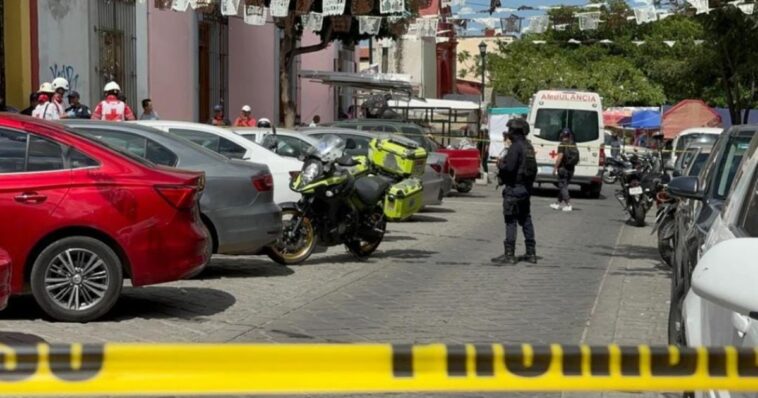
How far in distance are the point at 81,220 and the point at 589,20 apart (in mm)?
15065

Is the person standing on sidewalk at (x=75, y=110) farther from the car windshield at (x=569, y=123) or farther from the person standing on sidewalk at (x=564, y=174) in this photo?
the car windshield at (x=569, y=123)

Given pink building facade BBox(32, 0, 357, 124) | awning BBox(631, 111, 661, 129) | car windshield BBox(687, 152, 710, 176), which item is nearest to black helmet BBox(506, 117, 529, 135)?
car windshield BBox(687, 152, 710, 176)

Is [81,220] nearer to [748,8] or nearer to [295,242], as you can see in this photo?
[295,242]

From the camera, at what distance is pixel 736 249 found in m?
3.21

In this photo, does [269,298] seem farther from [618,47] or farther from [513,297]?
[618,47]

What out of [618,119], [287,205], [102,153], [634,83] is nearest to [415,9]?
[287,205]

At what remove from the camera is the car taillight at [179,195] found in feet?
29.5

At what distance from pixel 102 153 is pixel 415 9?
17552 mm

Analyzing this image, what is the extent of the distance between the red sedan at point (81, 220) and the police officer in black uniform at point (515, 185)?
517cm

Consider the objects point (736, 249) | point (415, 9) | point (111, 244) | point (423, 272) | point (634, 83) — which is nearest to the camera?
point (736, 249)

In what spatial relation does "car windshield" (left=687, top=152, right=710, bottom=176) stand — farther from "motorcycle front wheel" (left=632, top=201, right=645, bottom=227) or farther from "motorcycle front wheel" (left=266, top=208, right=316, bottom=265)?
"motorcycle front wheel" (left=632, top=201, right=645, bottom=227)

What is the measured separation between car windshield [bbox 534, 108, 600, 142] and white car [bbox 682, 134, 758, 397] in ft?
74.4

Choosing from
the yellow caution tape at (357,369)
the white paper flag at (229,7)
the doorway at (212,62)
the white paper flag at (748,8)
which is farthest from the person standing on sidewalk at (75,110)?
the yellow caution tape at (357,369)

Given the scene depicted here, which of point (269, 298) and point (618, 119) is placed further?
point (618, 119)
